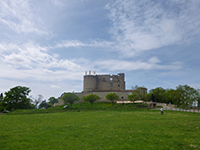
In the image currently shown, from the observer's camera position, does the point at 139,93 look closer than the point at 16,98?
No

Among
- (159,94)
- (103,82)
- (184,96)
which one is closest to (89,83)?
(103,82)

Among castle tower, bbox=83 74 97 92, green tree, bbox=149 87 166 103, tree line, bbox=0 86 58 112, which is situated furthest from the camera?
castle tower, bbox=83 74 97 92

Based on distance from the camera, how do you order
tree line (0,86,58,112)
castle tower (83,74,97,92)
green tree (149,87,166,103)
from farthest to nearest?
castle tower (83,74,97,92), green tree (149,87,166,103), tree line (0,86,58,112)

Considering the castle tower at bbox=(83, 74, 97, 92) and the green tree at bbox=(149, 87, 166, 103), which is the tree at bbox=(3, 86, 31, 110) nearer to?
the castle tower at bbox=(83, 74, 97, 92)

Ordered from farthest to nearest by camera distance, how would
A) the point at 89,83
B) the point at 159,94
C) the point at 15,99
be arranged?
the point at 89,83
the point at 159,94
the point at 15,99

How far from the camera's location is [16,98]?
172 ft

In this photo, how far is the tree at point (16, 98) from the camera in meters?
50.7

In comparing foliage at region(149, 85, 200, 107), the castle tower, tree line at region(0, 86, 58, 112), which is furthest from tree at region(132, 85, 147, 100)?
tree line at region(0, 86, 58, 112)

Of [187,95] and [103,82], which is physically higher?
[103,82]

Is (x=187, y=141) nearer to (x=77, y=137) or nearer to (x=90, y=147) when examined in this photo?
(x=90, y=147)

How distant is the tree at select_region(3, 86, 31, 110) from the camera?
50.7m

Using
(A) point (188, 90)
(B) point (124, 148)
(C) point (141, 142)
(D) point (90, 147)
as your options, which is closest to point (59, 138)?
(D) point (90, 147)

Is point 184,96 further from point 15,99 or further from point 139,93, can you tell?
point 15,99

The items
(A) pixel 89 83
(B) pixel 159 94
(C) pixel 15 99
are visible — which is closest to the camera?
(C) pixel 15 99
